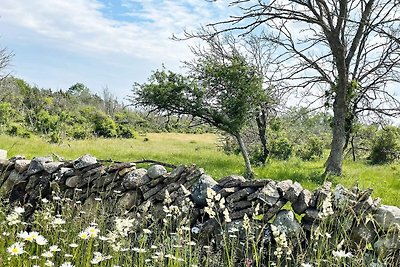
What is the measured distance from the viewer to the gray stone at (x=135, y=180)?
207 inches

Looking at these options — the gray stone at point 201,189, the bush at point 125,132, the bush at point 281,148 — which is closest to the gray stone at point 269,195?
the gray stone at point 201,189

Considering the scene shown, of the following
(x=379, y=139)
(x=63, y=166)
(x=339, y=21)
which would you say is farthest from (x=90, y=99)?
(x=63, y=166)

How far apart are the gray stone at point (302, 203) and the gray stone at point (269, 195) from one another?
0.20 metres

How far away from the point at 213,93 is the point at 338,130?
13.9ft

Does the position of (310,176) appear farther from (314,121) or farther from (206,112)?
(314,121)

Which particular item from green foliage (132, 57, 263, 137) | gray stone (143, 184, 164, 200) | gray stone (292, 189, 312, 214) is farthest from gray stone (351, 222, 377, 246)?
green foliage (132, 57, 263, 137)

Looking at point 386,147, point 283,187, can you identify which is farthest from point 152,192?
point 386,147

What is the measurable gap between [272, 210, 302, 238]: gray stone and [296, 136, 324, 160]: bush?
17649 mm

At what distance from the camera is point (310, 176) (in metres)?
12.1

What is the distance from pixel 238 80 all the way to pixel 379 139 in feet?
29.8

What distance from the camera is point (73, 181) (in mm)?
5699

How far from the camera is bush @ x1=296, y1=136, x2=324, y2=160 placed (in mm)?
21609

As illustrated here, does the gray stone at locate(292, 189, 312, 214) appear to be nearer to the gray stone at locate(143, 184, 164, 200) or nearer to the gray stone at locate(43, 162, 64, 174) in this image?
the gray stone at locate(143, 184, 164, 200)

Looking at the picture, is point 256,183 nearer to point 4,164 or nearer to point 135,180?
point 135,180
